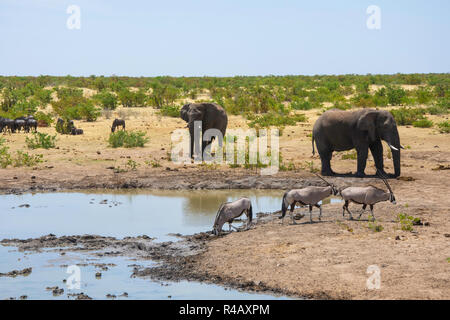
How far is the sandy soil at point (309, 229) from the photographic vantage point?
30.3 feet

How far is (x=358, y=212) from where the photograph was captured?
13.5 metres

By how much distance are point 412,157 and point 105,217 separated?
11.4 m

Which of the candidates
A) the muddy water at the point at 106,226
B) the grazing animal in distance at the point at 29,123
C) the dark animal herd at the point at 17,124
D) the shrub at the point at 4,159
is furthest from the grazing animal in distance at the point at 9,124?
the muddy water at the point at 106,226

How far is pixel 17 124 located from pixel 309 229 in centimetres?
2026

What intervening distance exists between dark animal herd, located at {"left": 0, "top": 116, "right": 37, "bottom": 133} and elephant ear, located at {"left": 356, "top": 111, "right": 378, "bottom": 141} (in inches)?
627

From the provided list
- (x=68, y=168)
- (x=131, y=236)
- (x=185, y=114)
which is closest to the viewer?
(x=131, y=236)

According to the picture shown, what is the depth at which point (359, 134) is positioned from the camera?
715 inches

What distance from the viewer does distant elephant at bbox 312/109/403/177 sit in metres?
17.8

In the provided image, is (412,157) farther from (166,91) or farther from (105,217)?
(166,91)

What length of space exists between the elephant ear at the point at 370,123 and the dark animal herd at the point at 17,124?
15.9 metres

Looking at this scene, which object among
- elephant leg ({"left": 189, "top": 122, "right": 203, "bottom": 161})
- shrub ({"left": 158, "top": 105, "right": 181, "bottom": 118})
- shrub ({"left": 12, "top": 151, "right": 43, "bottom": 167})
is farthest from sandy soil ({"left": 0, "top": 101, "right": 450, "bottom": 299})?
shrub ({"left": 158, "top": 105, "right": 181, "bottom": 118})

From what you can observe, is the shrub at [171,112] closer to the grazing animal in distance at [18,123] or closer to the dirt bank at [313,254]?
the grazing animal in distance at [18,123]
